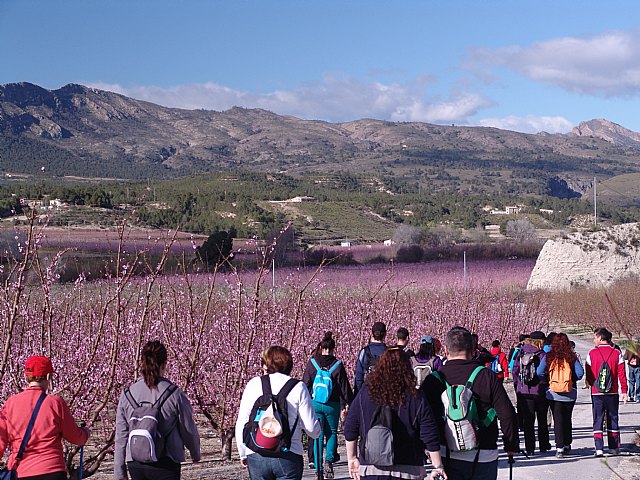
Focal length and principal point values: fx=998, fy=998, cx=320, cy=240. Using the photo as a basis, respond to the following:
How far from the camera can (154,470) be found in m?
6.61

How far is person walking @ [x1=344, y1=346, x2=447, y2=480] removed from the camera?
21.3 ft

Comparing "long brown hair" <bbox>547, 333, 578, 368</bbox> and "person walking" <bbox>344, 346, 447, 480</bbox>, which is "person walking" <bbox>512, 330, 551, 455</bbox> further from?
"person walking" <bbox>344, 346, 447, 480</bbox>

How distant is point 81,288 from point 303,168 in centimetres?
18034

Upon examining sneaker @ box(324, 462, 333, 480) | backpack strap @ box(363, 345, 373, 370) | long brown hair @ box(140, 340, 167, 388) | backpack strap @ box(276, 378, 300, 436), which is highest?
long brown hair @ box(140, 340, 167, 388)

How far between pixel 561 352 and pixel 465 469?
461 centimetres

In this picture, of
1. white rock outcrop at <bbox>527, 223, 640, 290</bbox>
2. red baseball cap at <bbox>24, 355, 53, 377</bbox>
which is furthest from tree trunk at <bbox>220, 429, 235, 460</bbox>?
white rock outcrop at <bbox>527, 223, 640, 290</bbox>

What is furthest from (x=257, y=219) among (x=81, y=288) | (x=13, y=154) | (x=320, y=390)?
(x=13, y=154)

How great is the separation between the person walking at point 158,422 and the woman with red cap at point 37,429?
352 millimetres

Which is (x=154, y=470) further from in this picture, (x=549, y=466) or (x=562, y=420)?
(x=562, y=420)

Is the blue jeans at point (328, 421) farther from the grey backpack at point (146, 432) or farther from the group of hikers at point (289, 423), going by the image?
the grey backpack at point (146, 432)

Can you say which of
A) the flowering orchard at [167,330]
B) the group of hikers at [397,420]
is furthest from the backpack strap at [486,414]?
the flowering orchard at [167,330]

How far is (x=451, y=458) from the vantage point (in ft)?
22.5

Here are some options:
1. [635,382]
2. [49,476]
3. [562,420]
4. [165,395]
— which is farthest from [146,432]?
[635,382]

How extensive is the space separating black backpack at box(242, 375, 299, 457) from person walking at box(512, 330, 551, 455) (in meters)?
5.15
